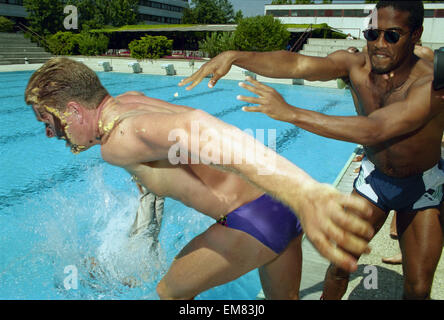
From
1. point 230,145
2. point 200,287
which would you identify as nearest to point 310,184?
point 230,145

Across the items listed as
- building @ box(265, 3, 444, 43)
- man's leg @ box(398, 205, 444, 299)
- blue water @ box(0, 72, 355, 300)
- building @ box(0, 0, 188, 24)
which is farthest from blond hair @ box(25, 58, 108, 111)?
building @ box(0, 0, 188, 24)

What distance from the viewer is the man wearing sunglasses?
1790 millimetres

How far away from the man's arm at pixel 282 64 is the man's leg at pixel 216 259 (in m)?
0.93

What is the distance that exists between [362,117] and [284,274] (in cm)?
88

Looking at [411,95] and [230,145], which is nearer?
[230,145]

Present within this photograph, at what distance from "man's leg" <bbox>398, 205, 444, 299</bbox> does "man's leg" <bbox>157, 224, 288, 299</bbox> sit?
95cm

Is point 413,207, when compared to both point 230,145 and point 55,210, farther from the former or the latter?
point 55,210

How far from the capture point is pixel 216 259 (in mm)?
1691

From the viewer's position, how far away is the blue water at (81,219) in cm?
348

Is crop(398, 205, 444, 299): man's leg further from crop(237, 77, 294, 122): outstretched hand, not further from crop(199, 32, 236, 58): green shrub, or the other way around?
crop(199, 32, 236, 58): green shrub

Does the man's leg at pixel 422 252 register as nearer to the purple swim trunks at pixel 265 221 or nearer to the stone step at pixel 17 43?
the purple swim trunks at pixel 265 221

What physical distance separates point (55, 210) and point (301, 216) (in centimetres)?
477

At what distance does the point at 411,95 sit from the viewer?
1896 millimetres

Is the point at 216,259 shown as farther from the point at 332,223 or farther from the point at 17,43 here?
the point at 17,43
